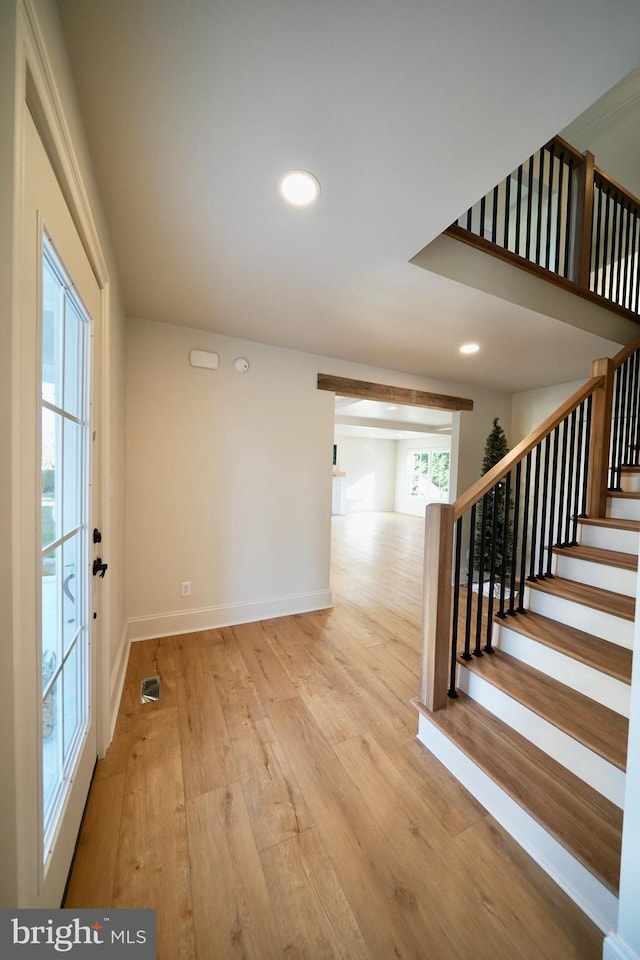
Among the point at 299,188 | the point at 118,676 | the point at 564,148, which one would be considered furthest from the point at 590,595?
the point at 564,148

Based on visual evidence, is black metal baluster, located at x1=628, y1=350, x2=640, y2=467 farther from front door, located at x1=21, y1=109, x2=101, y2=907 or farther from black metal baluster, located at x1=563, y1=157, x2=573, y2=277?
front door, located at x1=21, y1=109, x2=101, y2=907

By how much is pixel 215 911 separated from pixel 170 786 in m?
0.49

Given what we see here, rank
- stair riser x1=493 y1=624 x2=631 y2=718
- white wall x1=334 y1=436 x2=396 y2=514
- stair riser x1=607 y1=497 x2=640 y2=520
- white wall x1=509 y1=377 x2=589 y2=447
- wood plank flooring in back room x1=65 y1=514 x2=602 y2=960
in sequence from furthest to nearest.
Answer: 1. white wall x1=334 y1=436 x2=396 y2=514
2. white wall x1=509 y1=377 x2=589 y2=447
3. stair riser x1=607 y1=497 x2=640 y2=520
4. stair riser x1=493 y1=624 x2=631 y2=718
5. wood plank flooring in back room x1=65 y1=514 x2=602 y2=960

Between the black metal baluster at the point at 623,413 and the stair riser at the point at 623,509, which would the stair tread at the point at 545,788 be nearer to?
the stair riser at the point at 623,509

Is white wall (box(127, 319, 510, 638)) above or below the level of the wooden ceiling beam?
below

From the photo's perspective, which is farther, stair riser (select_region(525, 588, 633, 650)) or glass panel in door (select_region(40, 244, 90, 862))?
stair riser (select_region(525, 588, 633, 650))

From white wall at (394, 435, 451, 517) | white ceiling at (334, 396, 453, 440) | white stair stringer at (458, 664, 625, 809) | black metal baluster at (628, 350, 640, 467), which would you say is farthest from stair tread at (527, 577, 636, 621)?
white wall at (394, 435, 451, 517)

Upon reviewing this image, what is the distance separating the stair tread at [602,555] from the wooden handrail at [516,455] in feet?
2.23

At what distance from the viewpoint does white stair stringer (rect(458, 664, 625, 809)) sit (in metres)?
1.15

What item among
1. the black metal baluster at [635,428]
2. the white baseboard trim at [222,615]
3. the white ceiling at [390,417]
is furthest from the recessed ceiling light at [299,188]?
the white ceiling at [390,417]

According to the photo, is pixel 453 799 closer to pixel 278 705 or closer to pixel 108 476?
pixel 278 705

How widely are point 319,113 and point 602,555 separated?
245 centimetres

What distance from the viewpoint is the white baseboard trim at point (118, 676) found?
5.43 feet

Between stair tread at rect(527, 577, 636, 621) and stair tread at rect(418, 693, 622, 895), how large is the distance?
28.2 inches
